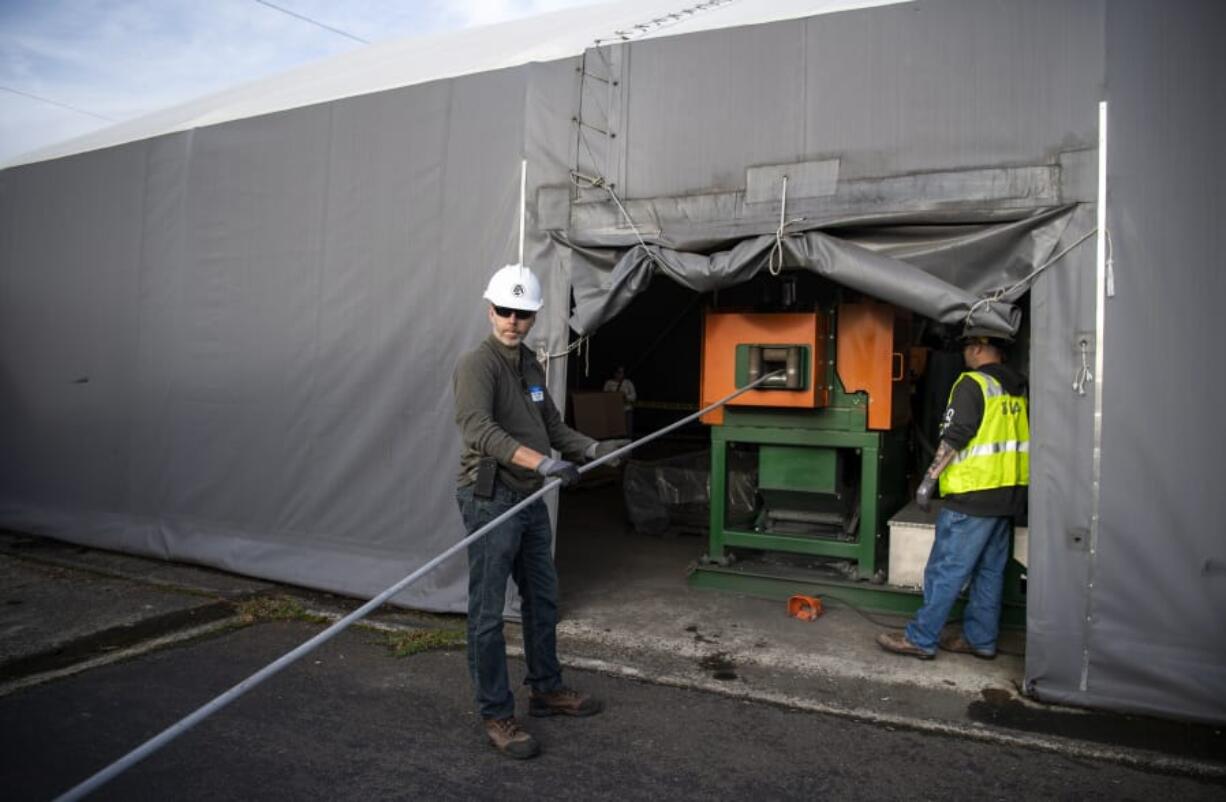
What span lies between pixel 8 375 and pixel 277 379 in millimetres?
3632

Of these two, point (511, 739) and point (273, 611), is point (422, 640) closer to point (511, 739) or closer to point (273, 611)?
point (273, 611)

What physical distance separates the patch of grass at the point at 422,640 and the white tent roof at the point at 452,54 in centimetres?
334

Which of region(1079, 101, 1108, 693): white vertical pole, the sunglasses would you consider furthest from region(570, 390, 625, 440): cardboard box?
region(1079, 101, 1108, 693): white vertical pole

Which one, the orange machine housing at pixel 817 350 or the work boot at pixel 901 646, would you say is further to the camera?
the orange machine housing at pixel 817 350

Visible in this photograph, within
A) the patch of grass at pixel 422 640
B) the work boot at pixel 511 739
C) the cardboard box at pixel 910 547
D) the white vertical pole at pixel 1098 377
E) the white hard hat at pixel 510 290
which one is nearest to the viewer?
the work boot at pixel 511 739

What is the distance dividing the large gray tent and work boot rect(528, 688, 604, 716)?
1512 mm

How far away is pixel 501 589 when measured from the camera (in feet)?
10.7

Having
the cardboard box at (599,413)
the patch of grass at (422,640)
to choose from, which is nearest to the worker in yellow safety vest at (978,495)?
the patch of grass at (422,640)

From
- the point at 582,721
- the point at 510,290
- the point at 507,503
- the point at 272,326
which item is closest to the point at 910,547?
the point at 582,721

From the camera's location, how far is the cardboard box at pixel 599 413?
9.80 metres

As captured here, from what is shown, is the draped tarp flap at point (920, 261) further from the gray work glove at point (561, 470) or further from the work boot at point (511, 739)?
the work boot at point (511, 739)

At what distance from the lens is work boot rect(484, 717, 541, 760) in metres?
3.18

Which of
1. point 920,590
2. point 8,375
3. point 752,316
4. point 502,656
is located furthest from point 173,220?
point 920,590

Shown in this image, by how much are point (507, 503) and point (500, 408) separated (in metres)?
0.38
